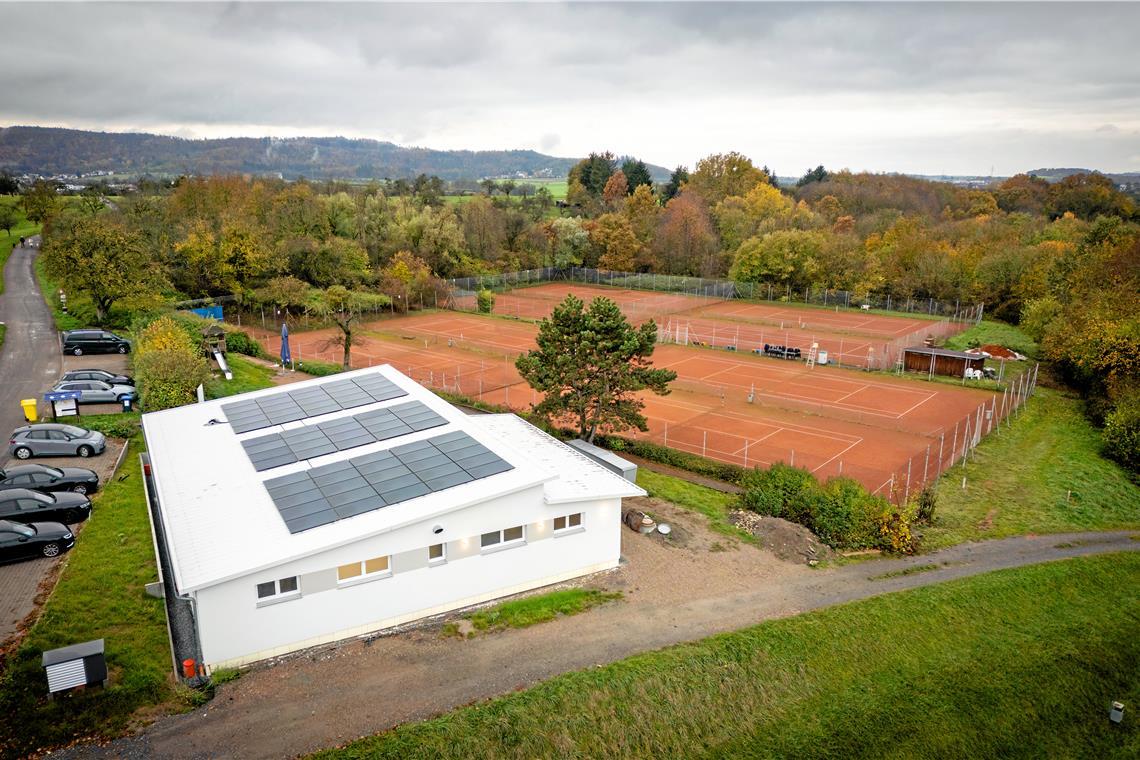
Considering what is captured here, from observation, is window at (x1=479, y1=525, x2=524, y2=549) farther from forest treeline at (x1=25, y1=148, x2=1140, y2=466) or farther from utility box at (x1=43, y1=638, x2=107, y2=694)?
forest treeline at (x1=25, y1=148, x2=1140, y2=466)

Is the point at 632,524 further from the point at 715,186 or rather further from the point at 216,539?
the point at 715,186

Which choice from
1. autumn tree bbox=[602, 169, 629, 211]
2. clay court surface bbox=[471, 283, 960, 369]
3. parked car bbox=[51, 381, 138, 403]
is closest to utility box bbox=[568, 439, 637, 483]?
parked car bbox=[51, 381, 138, 403]

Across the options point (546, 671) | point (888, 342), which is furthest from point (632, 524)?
point (888, 342)

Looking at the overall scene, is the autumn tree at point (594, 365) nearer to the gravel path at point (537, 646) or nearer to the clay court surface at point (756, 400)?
the clay court surface at point (756, 400)

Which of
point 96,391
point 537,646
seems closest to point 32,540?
point 537,646

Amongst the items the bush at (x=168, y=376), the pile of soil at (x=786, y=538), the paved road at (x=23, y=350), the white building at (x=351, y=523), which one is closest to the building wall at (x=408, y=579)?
the white building at (x=351, y=523)

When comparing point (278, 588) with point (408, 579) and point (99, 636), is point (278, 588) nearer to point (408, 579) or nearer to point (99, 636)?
point (408, 579)

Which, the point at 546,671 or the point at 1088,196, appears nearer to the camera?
the point at 546,671
